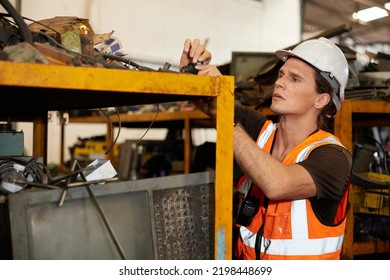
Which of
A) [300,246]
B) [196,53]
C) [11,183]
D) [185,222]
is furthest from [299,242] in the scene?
[11,183]

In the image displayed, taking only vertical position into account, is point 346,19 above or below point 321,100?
above

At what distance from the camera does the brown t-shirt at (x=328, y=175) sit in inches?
44.0

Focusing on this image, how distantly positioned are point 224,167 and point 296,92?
61cm

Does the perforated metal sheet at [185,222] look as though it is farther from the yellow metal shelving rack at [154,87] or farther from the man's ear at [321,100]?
the man's ear at [321,100]

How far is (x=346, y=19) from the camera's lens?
7.54m

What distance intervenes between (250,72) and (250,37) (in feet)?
13.1

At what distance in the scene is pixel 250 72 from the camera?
2791mm

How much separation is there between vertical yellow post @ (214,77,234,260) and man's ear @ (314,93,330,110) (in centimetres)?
64

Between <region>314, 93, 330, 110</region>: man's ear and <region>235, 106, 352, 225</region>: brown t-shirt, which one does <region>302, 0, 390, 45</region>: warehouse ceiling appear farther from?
<region>235, 106, 352, 225</region>: brown t-shirt

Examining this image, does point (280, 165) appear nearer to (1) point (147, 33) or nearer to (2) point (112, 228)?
(2) point (112, 228)

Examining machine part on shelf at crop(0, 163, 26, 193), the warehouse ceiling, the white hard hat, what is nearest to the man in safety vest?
the white hard hat

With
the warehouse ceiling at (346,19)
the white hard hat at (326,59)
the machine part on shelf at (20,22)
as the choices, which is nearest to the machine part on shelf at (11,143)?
the machine part on shelf at (20,22)

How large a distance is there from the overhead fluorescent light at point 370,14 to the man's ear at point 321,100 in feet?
20.3

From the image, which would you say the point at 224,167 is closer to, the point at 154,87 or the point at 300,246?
the point at 154,87
